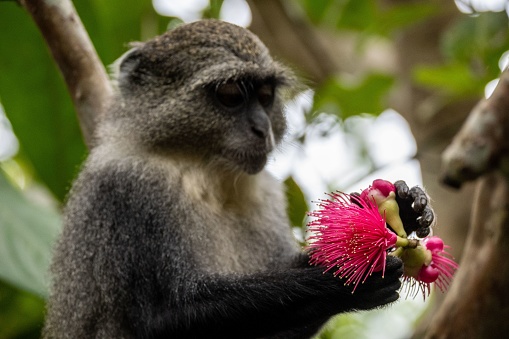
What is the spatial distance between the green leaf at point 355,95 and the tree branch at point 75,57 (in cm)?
200

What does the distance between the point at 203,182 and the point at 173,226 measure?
15.5 inches

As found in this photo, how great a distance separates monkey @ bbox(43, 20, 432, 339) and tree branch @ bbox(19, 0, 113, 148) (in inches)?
7.6

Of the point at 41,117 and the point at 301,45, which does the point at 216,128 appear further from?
the point at 301,45

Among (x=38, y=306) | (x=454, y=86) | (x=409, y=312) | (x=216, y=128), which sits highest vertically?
(x=216, y=128)

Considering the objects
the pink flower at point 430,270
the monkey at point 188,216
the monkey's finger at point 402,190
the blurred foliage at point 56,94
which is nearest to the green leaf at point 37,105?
the blurred foliage at point 56,94

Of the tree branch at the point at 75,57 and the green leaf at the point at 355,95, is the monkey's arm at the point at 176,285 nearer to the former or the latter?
the tree branch at the point at 75,57

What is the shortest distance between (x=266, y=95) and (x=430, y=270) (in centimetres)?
172

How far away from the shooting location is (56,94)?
5.77 meters

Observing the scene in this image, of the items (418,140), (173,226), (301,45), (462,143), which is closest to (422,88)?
(418,140)

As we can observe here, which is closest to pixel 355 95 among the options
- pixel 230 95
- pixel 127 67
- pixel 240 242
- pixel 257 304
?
pixel 230 95

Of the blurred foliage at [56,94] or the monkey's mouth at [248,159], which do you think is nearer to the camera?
the monkey's mouth at [248,159]

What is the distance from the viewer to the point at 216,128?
14.6 ft

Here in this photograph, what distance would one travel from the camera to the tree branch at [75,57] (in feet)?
14.9

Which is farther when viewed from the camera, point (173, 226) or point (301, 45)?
point (301, 45)
